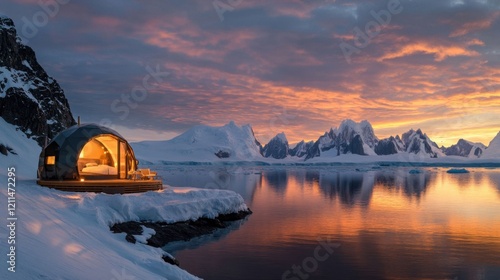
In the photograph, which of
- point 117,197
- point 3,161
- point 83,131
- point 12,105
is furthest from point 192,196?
point 12,105

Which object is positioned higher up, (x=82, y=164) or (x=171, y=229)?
(x=82, y=164)

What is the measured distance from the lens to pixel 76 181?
27500 millimetres

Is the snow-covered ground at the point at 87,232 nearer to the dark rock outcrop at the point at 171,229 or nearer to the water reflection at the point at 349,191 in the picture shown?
the dark rock outcrop at the point at 171,229

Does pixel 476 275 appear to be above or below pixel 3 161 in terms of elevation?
below

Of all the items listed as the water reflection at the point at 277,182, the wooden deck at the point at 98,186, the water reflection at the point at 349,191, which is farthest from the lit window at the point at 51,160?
the water reflection at the point at 277,182

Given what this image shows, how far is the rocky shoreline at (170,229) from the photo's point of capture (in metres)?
20.9

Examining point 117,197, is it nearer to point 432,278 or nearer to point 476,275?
point 432,278

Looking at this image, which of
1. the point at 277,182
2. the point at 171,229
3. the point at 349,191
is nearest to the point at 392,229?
the point at 171,229

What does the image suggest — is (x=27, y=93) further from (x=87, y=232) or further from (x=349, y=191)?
(x=87, y=232)

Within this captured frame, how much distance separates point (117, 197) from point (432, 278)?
16864mm

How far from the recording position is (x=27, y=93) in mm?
65438

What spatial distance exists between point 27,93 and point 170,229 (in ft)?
172

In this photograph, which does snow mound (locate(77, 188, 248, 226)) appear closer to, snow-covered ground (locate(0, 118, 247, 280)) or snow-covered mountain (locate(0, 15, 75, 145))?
snow-covered ground (locate(0, 118, 247, 280))

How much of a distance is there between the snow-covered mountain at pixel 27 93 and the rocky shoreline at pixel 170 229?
132 feet
